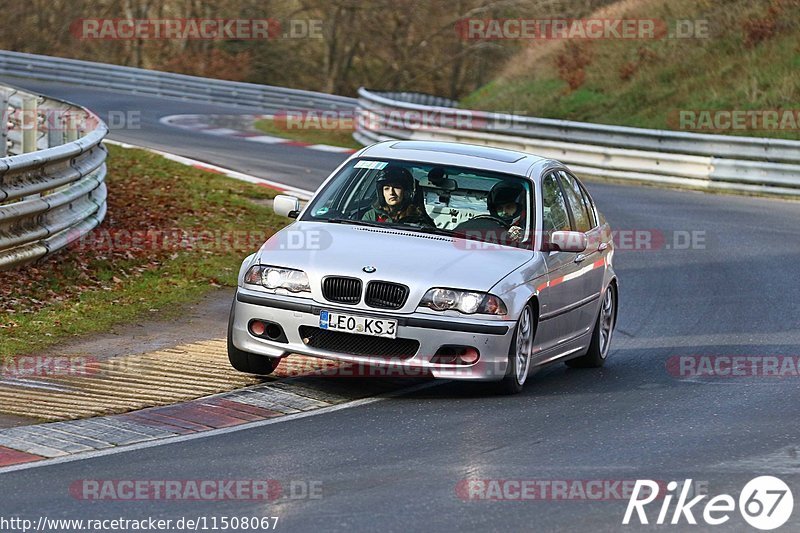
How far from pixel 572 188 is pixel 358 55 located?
44.2 meters

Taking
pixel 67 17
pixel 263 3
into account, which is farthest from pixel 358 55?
pixel 67 17

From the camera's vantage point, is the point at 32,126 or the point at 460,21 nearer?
the point at 32,126

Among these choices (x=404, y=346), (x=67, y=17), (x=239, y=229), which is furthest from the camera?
(x=67, y=17)

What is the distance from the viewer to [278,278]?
902 centimetres

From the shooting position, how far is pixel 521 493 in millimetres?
6625

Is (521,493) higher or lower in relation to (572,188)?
lower

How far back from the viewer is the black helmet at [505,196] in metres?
9.96

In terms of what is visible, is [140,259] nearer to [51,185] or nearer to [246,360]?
[51,185]

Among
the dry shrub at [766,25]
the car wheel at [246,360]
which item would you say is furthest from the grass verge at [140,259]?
the dry shrub at [766,25]

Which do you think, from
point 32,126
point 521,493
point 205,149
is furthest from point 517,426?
point 205,149

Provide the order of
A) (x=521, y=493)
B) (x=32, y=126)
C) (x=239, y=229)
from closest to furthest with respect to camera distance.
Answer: (x=521, y=493) < (x=239, y=229) < (x=32, y=126)

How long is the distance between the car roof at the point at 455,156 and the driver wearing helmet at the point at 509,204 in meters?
0.12

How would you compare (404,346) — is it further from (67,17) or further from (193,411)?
(67,17)

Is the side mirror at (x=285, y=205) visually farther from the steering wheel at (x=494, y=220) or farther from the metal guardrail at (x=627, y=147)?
the metal guardrail at (x=627, y=147)
